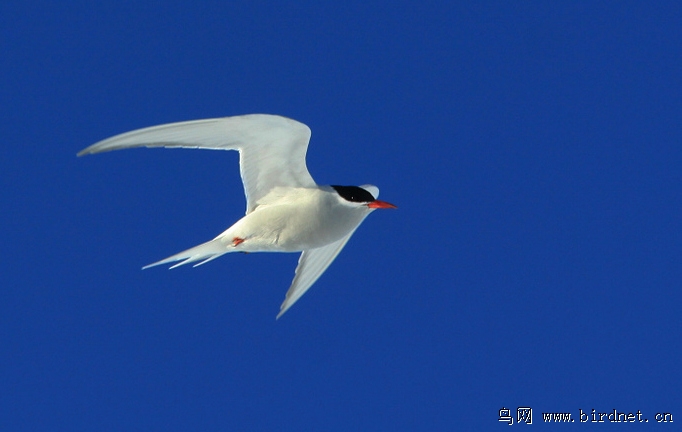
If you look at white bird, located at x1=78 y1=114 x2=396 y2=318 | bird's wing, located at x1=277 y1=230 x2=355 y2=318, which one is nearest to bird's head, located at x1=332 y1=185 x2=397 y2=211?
white bird, located at x1=78 y1=114 x2=396 y2=318

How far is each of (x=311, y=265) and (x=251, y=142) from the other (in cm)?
180

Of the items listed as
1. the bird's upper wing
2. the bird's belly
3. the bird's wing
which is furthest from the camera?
the bird's wing

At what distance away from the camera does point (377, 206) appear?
7.08 meters

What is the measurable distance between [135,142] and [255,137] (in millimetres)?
1063

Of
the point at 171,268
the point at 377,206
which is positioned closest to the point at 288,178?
the point at 377,206

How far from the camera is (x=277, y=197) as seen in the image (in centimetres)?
722

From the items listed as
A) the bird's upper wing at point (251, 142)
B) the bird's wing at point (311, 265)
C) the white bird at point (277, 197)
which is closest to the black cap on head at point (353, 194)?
the white bird at point (277, 197)

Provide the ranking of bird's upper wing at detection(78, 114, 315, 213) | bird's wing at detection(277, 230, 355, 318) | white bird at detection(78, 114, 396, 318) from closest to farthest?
bird's upper wing at detection(78, 114, 315, 213), white bird at detection(78, 114, 396, 318), bird's wing at detection(277, 230, 355, 318)

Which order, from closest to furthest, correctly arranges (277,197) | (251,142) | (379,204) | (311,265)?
(251,142) → (379,204) → (277,197) → (311,265)

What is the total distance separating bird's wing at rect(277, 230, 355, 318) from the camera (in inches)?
324

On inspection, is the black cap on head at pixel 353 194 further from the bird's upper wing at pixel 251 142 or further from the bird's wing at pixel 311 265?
the bird's wing at pixel 311 265

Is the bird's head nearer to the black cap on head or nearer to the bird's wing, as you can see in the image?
the black cap on head

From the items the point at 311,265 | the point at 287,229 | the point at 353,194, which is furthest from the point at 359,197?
the point at 311,265

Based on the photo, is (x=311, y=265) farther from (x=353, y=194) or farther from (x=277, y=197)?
(x=353, y=194)
